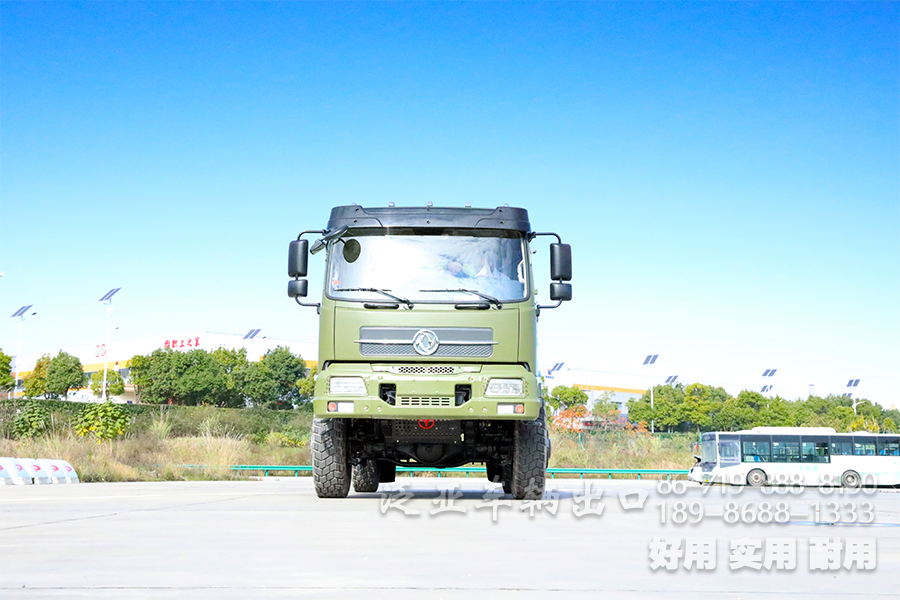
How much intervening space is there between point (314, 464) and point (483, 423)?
208 cm

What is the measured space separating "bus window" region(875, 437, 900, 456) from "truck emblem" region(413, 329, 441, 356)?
88.8 feet

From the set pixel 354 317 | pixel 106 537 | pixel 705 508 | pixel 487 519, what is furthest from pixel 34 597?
pixel 705 508

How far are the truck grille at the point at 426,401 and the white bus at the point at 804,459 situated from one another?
79.7ft

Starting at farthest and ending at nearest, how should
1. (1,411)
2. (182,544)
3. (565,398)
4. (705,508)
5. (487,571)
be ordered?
(565,398)
(1,411)
(705,508)
(182,544)
(487,571)

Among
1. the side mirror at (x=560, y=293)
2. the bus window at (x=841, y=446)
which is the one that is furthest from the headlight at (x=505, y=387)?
the bus window at (x=841, y=446)

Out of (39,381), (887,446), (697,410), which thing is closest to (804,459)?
(887,446)

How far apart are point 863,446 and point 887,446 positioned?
3.47ft

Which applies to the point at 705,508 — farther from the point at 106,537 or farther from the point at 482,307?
the point at 106,537

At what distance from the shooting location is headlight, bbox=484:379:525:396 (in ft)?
30.3

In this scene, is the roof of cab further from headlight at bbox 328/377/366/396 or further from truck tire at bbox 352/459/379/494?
truck tire at bbox 352/459/379/494

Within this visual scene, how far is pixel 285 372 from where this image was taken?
80125 millimetres

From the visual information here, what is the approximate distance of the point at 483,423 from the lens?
10.4 m

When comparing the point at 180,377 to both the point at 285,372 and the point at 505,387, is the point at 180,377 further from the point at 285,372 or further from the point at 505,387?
the point at 505,387

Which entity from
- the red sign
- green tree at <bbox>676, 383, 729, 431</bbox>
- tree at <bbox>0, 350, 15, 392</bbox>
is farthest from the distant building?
green tree at <bbox>676, 383, 729, 431</bbox>
